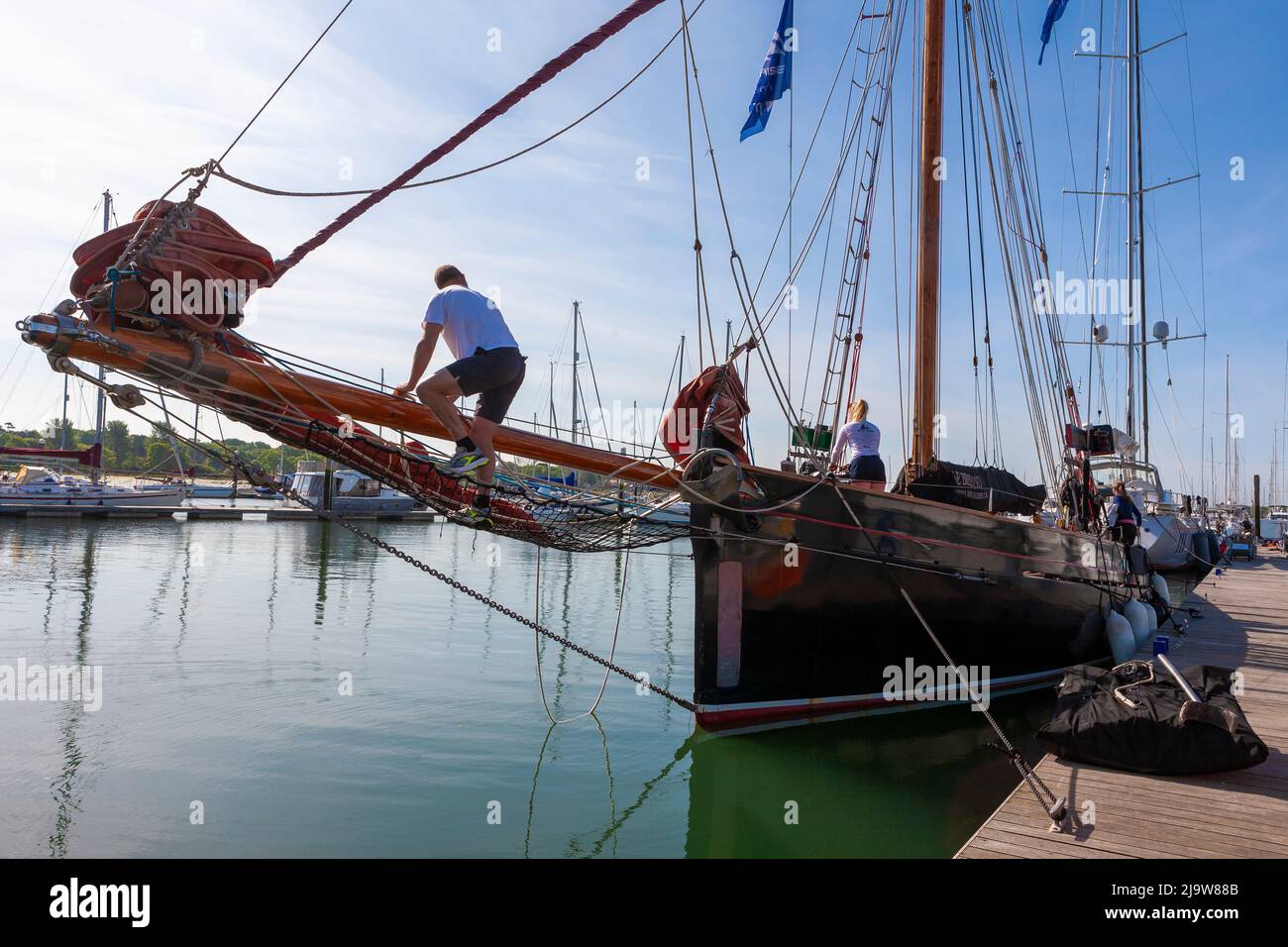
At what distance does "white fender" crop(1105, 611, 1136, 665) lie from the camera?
11.3m

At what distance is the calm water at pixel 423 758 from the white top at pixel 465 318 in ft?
11.6

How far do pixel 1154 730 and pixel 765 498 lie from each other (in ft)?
11.4

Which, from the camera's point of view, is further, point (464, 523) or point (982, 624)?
point (982, 624)

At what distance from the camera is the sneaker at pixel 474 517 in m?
6.03

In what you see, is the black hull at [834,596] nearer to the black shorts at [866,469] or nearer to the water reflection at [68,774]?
the black shorts at [866,469]

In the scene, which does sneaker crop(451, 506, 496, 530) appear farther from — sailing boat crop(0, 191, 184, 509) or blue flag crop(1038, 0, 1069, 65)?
sailing boat crop(0, 191, 184, 509)

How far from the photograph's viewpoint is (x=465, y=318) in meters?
5.79

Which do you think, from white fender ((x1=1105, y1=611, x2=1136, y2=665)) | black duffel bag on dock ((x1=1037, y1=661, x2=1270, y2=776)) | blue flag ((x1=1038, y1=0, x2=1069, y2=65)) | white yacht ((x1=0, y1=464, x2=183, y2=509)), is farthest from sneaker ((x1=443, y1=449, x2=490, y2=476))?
white yacht ((x1=0, y1=464, x2=183, y2=509))

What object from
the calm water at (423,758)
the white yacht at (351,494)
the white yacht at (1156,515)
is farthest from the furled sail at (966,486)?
the white yacht at (351,494)

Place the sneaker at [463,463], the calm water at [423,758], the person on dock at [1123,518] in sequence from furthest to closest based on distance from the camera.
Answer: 1. the person on dock at [1123,518]
2. the calm water at [423,758]
3. the sneaker at [463,463]

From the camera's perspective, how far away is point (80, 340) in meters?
4.79

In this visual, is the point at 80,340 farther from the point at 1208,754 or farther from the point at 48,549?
the point at 48,549

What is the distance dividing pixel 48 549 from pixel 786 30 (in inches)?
1115
